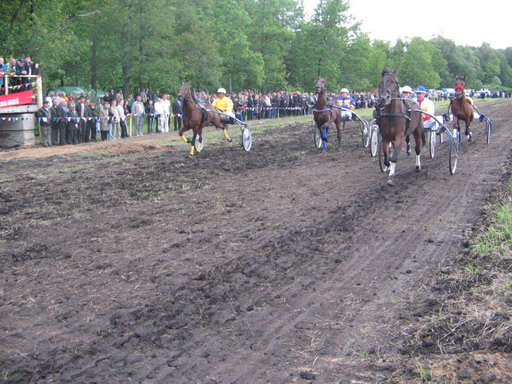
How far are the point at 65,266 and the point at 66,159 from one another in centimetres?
1041

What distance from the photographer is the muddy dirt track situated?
420 centimetres

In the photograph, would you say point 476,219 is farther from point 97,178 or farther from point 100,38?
point 100,38

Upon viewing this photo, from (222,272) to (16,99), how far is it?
1576 cm

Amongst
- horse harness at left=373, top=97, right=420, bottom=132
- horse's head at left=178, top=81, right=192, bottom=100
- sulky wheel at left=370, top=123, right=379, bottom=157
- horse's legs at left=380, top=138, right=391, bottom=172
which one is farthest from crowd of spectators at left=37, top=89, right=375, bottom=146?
horse harness at left=373, top=97, right=420, bottom=132

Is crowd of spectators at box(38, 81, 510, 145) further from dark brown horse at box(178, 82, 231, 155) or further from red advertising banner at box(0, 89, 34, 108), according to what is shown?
red advertising banner at box(0, 89, 34, 108)

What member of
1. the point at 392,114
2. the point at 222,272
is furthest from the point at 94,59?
the point at 222,272

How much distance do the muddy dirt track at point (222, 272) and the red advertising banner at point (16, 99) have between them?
750cm

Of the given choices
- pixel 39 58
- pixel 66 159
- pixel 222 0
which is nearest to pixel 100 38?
pixel 39 58

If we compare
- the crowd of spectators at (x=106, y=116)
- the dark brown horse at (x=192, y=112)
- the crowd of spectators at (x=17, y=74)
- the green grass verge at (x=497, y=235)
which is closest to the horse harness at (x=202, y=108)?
the dark brown horse at (x=192, y=112)

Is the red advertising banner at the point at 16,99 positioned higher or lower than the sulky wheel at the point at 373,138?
higher

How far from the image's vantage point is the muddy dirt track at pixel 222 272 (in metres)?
4.20

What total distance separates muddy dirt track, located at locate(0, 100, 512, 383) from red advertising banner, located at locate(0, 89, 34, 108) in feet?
24.6

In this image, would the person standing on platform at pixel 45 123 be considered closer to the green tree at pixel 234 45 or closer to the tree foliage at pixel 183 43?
the tree foliage at pixel 183 43

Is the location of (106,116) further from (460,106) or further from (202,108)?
(460,106)
